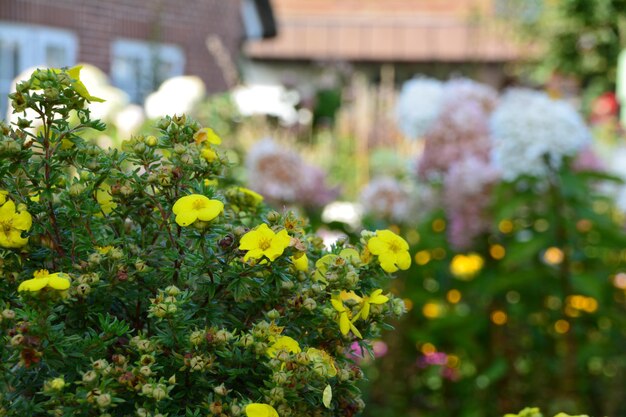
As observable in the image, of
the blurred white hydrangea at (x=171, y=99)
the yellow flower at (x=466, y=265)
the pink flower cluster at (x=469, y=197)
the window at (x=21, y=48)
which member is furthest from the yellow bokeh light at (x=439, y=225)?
the window at (x=21, y=48)

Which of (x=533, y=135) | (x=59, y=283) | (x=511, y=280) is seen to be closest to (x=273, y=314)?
(x=59, y=283)

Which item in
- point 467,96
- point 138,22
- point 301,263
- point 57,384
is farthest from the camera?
point 138,22

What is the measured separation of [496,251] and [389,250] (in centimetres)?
217

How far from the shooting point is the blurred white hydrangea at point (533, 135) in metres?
2.95

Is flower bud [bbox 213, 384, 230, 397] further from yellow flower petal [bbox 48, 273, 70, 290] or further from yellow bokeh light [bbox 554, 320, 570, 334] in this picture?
yellow bokeh light [bbox 554, 320, 570, 334]

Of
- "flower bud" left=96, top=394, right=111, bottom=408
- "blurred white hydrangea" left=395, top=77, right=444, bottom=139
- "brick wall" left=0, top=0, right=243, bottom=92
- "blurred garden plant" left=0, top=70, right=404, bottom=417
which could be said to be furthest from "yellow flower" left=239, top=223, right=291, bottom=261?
"brick wall" left=0, top=0, right=243, bottom=92

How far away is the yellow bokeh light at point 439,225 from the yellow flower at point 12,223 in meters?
2.45

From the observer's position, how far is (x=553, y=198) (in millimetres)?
3080

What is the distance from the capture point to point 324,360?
1174 mm

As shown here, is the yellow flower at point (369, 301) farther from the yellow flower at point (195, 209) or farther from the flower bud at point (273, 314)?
the yellow flower at point (195, 209)

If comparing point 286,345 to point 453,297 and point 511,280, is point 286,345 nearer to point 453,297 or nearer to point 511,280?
point 511,280

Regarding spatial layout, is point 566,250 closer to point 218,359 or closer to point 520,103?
point 520,103

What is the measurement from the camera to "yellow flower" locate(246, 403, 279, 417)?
3.63 feet

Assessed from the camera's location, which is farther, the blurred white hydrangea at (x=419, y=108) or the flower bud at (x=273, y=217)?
the blurred white hydrangea at (x=419, y=108)
